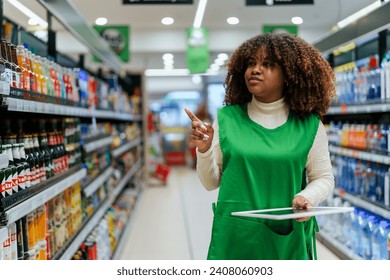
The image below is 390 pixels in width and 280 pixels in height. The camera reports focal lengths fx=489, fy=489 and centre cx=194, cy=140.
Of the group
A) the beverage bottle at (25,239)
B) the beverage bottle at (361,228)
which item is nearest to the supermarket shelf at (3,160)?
the beverage bottle at (25,239)

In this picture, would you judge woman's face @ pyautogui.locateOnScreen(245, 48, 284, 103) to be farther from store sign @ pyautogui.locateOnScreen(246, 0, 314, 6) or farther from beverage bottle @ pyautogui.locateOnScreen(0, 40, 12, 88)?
store sign @ pyautogui.locateOnScreen(246, 0, 314, 6)

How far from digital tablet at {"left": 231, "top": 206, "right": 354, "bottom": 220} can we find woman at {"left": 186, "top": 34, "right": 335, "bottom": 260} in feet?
0.10

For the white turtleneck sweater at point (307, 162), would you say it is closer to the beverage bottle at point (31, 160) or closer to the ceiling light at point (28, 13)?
the beverage bottle at point (31, 160)

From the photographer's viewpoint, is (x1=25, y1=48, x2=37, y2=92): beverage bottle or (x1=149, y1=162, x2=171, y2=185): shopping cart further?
(x1=149, y1=162, x2=171, y2=185): shopping cart

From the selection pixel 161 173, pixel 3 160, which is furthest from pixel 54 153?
pixel 161 173

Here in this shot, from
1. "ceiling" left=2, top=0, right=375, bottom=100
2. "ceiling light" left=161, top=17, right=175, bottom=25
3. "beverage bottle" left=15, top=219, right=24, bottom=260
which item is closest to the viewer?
"beverage bottle" left=15, top=219, right=24, bottom=260

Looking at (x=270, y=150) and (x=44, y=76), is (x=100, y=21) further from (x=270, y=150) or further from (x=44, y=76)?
(x=270, y=150)

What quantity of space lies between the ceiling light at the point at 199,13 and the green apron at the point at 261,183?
3.85 ft

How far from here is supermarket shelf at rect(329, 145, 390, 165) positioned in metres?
3.63

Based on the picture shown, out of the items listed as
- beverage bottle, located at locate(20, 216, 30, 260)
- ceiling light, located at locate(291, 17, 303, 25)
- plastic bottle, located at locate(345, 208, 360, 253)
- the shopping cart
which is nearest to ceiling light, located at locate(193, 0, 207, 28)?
ceiling light, located at locate(291, 17, 303, 25)

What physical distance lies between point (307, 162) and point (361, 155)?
2432mm

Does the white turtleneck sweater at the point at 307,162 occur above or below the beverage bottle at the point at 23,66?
below

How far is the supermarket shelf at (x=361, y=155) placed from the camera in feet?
11.9

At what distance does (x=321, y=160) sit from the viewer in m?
1.79
